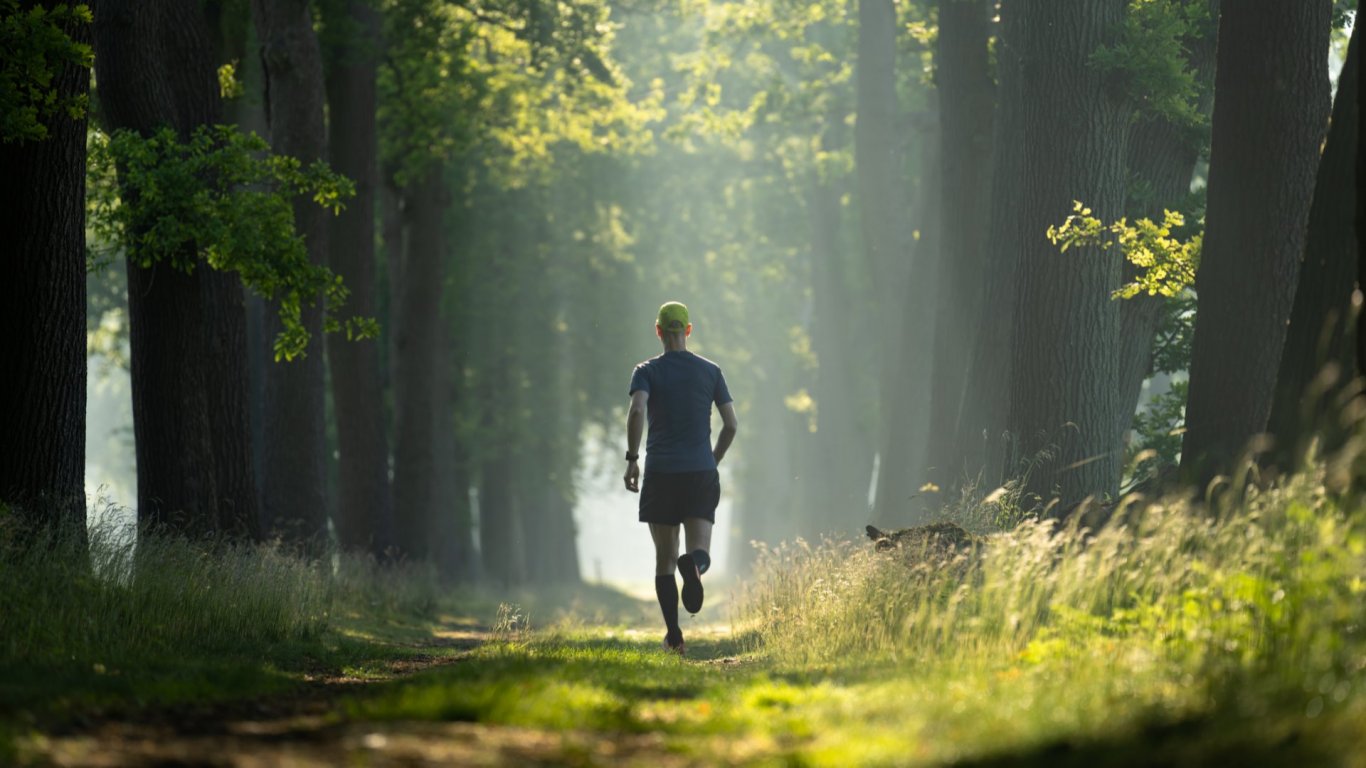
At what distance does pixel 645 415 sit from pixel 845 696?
15.4ft

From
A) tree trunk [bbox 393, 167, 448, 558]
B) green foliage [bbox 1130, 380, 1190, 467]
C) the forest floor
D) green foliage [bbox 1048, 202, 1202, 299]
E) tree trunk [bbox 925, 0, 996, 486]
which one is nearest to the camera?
the forest floor

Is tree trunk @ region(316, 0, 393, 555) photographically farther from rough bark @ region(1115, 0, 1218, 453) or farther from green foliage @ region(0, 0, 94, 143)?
green foliage @ region(0, 0, 94, 143)

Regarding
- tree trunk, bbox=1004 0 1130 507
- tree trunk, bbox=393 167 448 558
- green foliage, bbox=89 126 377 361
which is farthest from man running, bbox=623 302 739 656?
tree trunk, bbox=393 167 448 558

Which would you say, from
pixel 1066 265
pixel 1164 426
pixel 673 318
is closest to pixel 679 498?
pixel 673 318

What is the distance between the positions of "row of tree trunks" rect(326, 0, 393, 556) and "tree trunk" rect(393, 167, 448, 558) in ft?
9.78

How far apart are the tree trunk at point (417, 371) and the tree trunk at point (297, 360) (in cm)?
682

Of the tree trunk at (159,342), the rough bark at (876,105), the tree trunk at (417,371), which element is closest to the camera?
the tree trunk at (159,342)

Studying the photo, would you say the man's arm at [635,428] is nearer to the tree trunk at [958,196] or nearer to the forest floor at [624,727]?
the forest floor at [624,727]

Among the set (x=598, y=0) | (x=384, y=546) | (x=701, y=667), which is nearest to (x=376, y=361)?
(x=384, y=546)

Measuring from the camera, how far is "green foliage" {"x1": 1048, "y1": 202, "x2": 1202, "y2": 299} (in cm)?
1466

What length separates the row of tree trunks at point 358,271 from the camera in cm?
2364

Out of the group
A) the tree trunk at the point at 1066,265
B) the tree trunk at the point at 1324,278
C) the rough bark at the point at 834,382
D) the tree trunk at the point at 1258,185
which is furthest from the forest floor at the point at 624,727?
the rough bark at the point at 834,382

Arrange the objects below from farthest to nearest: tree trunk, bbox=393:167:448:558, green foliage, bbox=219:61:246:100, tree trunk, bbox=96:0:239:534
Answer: tree trunk, bbox=393:167:448:558 < green foliage, bbox=219:61:246:100 < tree trunk, bbox=96:0:239:534

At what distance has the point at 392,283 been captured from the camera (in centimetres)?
2952
